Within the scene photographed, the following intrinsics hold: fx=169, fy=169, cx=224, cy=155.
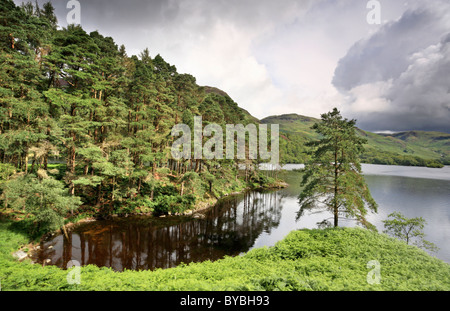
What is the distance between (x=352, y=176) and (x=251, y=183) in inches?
1491

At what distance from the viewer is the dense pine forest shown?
48.0 feet

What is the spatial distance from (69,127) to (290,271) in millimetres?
23733

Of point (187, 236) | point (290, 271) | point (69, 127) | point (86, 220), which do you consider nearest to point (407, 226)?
point (290, 271)

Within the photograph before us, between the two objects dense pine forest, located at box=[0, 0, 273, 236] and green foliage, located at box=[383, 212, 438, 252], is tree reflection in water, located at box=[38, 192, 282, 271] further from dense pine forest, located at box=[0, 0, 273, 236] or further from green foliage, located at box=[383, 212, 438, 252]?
green foliage, located at box=[383, 212, 438, 252]

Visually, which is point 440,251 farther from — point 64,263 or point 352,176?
point 64,263

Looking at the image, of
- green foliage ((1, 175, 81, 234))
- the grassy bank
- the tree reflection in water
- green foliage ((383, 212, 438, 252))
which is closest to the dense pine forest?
green foliage ((1, 175, 81, 234))

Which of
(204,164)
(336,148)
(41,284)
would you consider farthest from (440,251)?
(41,284)

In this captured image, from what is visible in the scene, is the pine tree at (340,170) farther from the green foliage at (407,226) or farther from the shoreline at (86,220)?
the shoreline at (86,220)

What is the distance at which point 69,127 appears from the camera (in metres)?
18.1

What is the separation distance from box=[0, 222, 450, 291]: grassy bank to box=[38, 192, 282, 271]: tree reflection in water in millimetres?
3477

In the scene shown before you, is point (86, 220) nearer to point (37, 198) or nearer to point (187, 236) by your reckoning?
point (37, 198)

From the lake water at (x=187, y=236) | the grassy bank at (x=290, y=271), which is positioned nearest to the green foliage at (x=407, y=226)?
the lake water at (x=187, y=236)

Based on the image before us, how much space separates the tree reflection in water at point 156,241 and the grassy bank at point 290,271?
3.48m

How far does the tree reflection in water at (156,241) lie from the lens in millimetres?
13883
